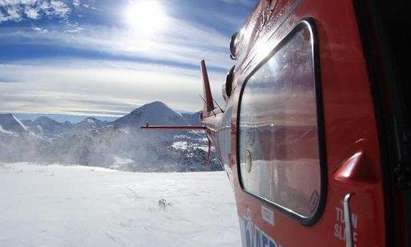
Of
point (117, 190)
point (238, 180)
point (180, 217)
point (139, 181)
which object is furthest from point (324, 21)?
point (139, 181)

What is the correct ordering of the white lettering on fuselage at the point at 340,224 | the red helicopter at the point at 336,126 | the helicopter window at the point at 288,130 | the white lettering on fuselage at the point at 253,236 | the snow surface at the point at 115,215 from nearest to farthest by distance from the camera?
the red helicopter at the point at 336,126, the white lettering on fuselage at the point at 340,224, the helicopter window at the point at 288,130, the white lettering on fuselage at the point at 253,236, the snow surface at the point at 115,215

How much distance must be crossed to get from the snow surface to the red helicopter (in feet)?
13.0

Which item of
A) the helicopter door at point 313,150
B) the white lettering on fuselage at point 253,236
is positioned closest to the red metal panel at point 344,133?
the helicopter door at point 313,150

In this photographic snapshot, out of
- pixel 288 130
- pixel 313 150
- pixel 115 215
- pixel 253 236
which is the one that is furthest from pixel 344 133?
pixel 115 215

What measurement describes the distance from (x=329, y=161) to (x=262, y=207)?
101 cm

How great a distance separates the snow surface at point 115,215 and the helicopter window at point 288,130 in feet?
11.8

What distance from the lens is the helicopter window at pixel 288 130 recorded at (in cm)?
175

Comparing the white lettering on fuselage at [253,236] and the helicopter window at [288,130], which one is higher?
the helicopter window at [288,130]

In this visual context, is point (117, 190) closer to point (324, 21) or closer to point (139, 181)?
point (139, 181)

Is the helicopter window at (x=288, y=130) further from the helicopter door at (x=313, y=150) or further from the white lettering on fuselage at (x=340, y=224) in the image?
the white lettering on fuselage at (x=340, y=224)

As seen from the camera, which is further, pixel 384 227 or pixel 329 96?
pixel 329 96

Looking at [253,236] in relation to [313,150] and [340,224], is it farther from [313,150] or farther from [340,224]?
[340,224]

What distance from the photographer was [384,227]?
128 cm

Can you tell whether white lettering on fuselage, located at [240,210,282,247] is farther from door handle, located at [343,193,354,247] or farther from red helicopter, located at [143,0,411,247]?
door handle, located at [343,193,354,247]
